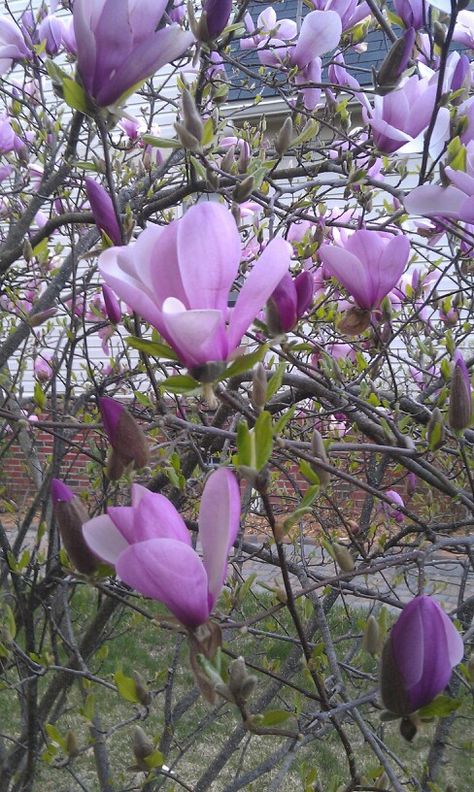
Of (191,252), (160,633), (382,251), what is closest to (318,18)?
(382,251)

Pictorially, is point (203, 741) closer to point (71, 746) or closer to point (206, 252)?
point (71, 746)

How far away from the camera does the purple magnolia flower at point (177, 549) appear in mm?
472

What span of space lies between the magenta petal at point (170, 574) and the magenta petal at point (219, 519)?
0.02 metres

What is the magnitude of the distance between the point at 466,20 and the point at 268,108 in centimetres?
445

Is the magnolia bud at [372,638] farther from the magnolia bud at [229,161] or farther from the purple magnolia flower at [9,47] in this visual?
the purple magnolia flower at [9,47]

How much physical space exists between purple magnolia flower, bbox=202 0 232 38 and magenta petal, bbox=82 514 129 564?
0.71m

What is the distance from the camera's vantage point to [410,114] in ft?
3.22

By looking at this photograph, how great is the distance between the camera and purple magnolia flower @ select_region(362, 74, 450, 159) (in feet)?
3.16

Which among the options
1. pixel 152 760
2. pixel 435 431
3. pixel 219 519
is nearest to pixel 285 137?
pixel 435 431

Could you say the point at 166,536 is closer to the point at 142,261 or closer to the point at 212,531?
the point at 212,531

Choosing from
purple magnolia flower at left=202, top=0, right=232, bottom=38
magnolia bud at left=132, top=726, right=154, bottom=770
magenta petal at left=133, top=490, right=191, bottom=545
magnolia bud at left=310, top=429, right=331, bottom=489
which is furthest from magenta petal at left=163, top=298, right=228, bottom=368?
purple magnolia flower at left=202, top=0, right=232, bottom=38

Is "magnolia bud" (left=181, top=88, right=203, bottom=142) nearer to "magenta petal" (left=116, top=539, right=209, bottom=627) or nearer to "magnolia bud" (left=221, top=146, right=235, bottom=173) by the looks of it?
"magnolia bud" (left=221, top=146, right=235, bottom=173)

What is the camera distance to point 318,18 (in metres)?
1.28

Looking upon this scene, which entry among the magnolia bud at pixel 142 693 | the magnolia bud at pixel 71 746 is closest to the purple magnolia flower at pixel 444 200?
the magnolia bud at pixel 142 693
